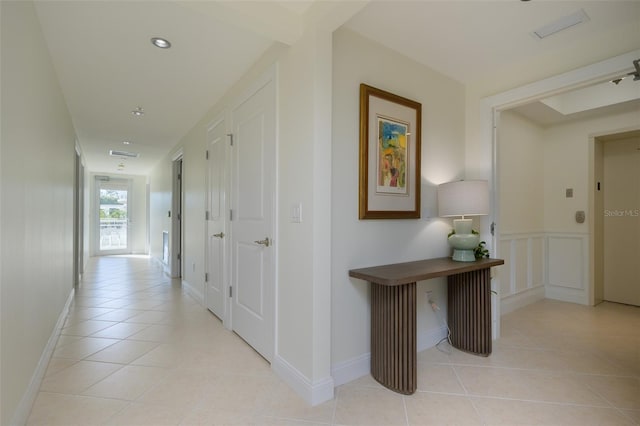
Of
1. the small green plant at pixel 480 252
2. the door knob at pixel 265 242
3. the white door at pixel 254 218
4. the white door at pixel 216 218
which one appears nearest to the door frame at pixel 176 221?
the white door at pixel 216 218

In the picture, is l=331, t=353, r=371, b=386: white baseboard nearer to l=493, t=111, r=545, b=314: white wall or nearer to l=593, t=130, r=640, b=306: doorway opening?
l=493, t=111, r=545, b=314: white wall

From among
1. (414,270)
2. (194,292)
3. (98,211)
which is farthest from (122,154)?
(414,270)

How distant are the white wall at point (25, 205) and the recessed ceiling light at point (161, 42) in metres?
0.64

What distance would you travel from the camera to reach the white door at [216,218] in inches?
122

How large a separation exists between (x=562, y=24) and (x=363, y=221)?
73.2 inches

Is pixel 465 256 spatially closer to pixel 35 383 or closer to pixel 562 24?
pixel 562 24

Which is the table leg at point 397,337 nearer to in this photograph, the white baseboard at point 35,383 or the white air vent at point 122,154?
the white baseboard at point 35,383

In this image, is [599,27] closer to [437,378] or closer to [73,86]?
[437,378]

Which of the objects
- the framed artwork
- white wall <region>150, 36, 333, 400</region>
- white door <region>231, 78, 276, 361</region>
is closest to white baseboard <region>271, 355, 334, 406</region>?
white wall <region>150, 36, 333, 400</region>

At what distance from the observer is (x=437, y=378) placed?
2.07 metres

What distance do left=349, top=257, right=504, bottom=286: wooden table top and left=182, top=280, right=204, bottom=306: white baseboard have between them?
8.30 ft

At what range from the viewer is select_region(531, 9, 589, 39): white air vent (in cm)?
197

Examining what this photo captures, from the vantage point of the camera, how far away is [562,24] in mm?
2055

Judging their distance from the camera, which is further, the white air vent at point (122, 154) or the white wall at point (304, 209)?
the white air vent at point (122, 154)
